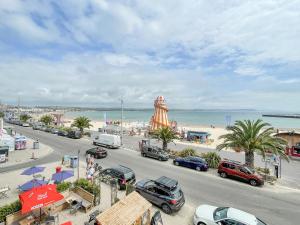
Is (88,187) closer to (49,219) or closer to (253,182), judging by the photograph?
(49,219)

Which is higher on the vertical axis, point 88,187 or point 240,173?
point 88,187

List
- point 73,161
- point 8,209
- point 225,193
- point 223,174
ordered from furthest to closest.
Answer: point 73,161, point 223,174, point 225,193, point 8,209

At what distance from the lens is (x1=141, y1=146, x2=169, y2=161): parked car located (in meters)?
29.0

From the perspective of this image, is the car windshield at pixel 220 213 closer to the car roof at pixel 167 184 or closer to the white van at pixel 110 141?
the car roof at pixel 167 184

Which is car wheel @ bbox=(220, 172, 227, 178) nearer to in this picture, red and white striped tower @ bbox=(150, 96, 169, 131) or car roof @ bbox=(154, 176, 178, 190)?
car roof @ bbox=(154, 176, 178, 190)

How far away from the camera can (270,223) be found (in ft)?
45.1

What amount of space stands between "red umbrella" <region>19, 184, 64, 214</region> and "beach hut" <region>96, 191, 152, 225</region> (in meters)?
3.46

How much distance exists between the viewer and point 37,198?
1175cm

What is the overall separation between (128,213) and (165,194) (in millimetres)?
4108

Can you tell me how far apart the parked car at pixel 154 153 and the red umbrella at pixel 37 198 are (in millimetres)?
17795

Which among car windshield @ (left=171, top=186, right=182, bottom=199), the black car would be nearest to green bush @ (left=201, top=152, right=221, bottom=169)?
the black car

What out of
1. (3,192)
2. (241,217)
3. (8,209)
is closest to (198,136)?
(241,217)

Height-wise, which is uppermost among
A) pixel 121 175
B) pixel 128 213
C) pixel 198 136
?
pixel 198 136

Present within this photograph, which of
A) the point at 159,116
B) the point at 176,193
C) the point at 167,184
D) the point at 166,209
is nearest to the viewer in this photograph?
the point at 166,209
